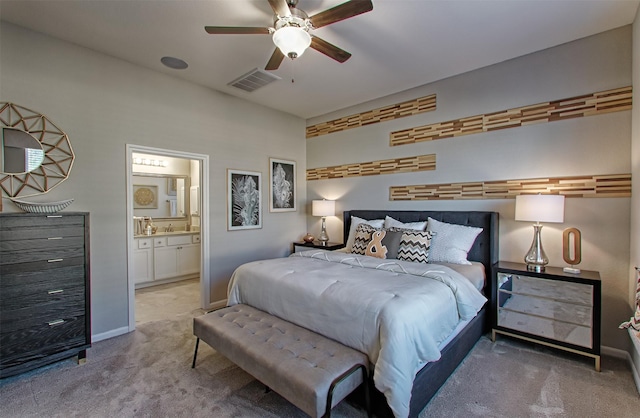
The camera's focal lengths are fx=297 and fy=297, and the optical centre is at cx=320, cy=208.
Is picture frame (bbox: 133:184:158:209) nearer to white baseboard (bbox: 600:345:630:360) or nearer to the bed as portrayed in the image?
the bed

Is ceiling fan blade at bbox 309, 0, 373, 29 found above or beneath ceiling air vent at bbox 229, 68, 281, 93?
beneath

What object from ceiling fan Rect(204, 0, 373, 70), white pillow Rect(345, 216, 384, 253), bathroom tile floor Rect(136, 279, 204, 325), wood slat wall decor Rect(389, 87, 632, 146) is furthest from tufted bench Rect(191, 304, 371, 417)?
wood slat wall decor Rect(389, 87, 632, 146)

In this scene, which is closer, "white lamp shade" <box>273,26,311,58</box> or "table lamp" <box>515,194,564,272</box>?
"white lamp shade" <box>273,26,311,58</box>

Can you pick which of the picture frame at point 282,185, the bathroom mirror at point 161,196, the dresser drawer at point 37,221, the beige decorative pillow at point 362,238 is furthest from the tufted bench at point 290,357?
the bathroom mirror at point 161,196

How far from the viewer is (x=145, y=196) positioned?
559 cm

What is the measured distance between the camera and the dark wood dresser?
232 centimetres

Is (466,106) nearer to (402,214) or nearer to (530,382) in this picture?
(402,214)

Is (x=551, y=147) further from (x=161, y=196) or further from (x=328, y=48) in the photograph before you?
(x=161, y=196)

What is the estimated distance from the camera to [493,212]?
10.9 ft

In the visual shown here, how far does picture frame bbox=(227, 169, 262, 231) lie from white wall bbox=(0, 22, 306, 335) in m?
0.11

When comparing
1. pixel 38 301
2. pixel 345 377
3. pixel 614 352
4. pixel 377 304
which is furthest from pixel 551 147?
pixel 38 301

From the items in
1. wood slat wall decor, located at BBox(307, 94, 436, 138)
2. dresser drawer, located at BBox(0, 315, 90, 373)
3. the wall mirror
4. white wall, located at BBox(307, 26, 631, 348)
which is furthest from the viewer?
wood slat wall decor, located at BBox(307, 94, 436, 138)

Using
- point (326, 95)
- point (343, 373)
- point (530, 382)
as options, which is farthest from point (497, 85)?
point (343, 373)

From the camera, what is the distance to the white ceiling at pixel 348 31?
240 cm
